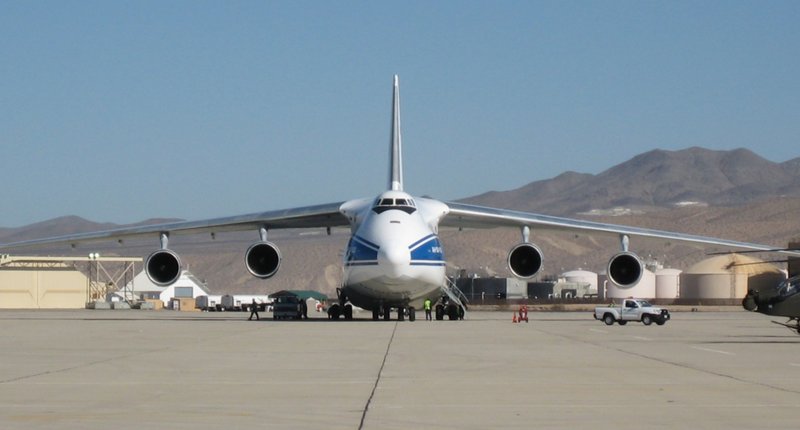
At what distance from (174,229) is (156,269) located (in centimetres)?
156

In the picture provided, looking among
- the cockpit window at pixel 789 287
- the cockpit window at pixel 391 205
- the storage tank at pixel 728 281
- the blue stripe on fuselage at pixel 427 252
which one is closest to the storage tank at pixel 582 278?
the storage tank at pixel 728 281

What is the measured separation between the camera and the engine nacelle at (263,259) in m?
38.5

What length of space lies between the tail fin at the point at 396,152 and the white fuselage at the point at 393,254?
4.32 metres

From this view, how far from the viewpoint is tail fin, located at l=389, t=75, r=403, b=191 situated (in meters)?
43.6

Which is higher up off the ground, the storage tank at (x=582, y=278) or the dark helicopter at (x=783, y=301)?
the storage tank at (x=582, y=278)

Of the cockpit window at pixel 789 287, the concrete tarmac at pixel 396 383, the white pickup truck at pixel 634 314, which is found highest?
the cockpit window at pixel 789 287

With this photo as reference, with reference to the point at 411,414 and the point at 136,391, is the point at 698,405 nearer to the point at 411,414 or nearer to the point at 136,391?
the point at 411,414

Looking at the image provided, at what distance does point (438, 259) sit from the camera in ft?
124

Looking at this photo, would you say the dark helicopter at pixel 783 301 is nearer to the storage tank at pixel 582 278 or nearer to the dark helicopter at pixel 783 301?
the dark helicopter at pixel 783 301

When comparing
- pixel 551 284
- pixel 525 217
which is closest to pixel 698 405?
pixel 525 217

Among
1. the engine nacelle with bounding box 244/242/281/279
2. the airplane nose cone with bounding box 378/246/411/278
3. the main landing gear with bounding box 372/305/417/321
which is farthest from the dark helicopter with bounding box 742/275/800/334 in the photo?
the engine nacelle with bounding box 244/242/281/279

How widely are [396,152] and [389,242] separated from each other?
28.2 ft

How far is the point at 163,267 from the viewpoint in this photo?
38.7 m

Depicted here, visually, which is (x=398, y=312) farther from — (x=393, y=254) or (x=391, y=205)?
(x=393, y=254)
